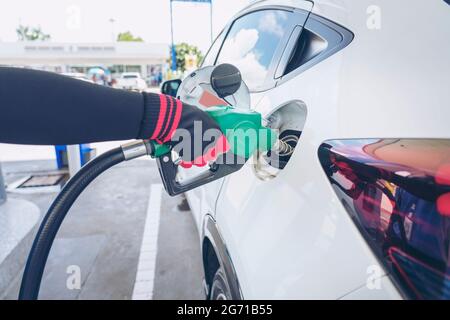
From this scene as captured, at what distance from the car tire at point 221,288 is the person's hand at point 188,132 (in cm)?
67

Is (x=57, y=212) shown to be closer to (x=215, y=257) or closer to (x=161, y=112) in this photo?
(x=161, y=112)

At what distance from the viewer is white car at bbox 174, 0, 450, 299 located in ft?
2.12

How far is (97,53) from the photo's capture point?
105 feet

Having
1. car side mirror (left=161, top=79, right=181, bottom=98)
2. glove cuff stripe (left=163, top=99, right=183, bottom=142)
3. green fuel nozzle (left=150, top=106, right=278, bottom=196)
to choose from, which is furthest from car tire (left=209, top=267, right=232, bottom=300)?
car side mirror (left=161, top=79, right=181, bottom=98)

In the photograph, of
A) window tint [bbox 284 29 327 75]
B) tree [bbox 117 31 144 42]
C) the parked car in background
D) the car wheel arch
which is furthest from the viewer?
tree [bbox 117 31 144 42]

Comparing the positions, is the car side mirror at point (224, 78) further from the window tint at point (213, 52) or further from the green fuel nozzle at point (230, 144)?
the window tint at point (213, 52)

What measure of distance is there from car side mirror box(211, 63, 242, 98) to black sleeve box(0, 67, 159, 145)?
0.87ft

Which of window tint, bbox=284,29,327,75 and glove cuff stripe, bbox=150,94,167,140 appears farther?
window tint, bbox=284,29,327,75

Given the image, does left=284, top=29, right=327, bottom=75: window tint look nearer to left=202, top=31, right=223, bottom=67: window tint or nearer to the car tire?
the car tire

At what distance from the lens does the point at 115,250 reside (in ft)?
10.0

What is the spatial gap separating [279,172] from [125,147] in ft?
1.57

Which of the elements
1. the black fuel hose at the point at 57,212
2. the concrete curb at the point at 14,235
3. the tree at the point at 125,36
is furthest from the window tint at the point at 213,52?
the tree at the point at 125,36

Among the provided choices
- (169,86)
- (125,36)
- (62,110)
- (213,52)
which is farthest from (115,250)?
(125,36)
